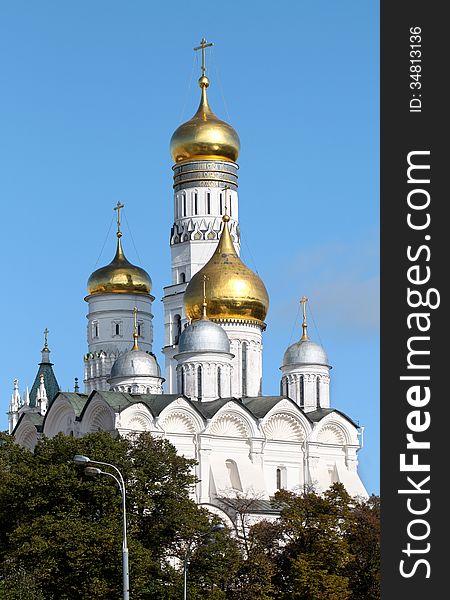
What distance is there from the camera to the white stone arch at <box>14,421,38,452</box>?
66188 millimetres

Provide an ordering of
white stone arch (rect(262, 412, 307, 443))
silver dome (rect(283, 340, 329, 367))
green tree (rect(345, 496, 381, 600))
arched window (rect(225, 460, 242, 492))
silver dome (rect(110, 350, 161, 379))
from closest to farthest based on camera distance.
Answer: green tree (rect(345, 496, 381, 600)) < arched window (rect(225, 460, 242, 492)) < white stone arch (rect(262, 412, 307, 443)) < silver dome (rect(110, 350, 161, 379)) < silver dome (rect(283, 340, 329, 367))

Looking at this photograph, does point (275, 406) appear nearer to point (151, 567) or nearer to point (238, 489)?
point (238, 489)

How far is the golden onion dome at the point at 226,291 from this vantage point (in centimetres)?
6612

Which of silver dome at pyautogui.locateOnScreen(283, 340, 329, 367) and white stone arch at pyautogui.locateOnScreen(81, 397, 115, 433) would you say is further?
silver dome at pyautogui.locateOnScreen(283, 340, 329, 367)

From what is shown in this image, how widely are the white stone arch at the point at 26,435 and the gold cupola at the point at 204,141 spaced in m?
14.7

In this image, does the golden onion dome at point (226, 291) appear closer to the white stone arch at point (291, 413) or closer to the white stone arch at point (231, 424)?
the white stone arch at point (291, 413)

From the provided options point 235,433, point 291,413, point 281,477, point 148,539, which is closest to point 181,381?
point 235,433

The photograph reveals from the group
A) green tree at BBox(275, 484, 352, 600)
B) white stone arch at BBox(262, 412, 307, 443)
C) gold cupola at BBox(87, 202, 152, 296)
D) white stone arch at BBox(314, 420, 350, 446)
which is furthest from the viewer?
gold cupola at BBox(87, 202, 152, 296)

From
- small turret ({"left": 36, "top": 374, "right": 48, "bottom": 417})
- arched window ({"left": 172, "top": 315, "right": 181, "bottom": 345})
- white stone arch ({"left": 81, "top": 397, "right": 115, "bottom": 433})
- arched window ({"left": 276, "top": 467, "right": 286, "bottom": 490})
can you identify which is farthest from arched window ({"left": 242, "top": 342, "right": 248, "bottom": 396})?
small turret ({"left": 36, "top": 374, "right": 48, "bottom": 417})

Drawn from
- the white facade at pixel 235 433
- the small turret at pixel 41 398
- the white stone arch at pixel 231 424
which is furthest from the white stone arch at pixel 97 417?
the small turret at pixel 41 398

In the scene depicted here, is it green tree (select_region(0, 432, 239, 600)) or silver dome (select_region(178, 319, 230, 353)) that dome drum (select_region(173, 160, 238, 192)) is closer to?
silver dome (select_region(178, 319, 230, 353))

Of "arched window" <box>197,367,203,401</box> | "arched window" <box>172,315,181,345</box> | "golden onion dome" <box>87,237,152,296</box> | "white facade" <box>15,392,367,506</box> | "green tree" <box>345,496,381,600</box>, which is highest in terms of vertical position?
"golden onion dome" <box>87,237,152,296</box>

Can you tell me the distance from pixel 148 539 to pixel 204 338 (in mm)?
20035

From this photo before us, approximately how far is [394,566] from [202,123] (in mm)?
54328
